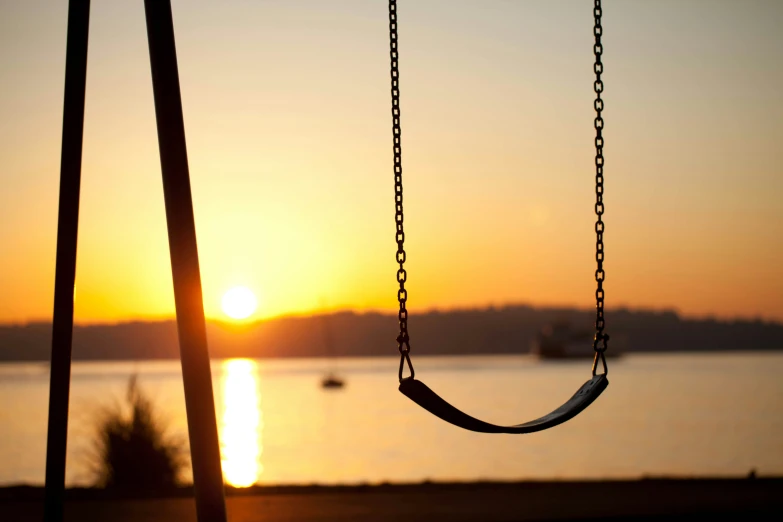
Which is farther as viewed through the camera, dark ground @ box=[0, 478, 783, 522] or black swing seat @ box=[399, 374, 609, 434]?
dark ground @ box=[0, 478, 783, 522]

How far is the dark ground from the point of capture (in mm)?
7094

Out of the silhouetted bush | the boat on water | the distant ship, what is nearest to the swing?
the silhouetted bush

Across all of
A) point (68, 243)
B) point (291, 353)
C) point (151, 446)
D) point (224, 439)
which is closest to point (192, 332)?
point (68, 243)

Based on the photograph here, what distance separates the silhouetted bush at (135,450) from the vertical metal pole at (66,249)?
578cm

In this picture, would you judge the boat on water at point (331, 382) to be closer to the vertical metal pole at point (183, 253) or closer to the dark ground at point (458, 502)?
the dark ground at point (458, 502)

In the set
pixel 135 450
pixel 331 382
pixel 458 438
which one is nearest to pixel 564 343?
pixel 331 382

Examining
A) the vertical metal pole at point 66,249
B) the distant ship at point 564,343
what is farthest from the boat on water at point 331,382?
the vertical metal pole at point 66,249

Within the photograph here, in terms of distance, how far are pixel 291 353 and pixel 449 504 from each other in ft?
422

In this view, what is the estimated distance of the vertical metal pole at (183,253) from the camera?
14.1ft

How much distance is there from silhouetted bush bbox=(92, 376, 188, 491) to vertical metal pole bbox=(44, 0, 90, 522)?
228 inches

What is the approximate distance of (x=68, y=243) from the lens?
16.8 ft

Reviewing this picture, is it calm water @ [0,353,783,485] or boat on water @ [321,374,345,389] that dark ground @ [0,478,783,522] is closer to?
calm water @ [0,353,783,485]

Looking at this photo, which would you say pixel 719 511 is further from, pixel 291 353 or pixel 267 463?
pixel 291 353

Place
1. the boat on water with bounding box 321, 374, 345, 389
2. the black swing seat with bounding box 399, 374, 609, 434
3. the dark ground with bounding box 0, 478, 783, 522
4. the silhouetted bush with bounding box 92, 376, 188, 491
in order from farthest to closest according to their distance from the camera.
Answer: the boat on water with bounding box 321, 374, 345, 389 → the silhouetted bush with bounding box 92, 376, 188, 491 → the dark ground with bounding box 0, 478, 783, 522 → the black swing seat with bounding box 399, 374, 609, 434
